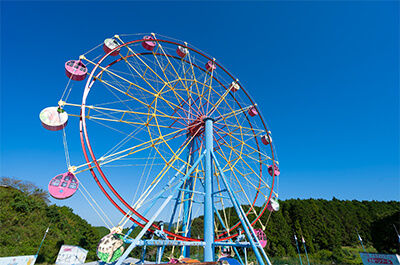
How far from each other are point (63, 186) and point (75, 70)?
200 inches

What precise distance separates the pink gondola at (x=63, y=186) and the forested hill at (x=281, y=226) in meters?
17.4

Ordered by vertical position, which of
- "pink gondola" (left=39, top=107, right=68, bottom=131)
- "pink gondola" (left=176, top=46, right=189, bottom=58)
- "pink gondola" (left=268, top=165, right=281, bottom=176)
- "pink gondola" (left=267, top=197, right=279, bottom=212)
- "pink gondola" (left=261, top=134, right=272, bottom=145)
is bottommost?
"pink gondola" (left=267, top=197, right=279, bottom=212)

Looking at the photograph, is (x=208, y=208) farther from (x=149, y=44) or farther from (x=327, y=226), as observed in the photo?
(x=327, y=226)

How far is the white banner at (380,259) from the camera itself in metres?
14.7

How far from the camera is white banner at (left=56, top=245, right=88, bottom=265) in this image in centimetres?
1778

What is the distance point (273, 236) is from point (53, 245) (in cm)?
3034

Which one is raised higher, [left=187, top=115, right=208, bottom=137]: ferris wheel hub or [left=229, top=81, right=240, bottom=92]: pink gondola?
[left=229, top=81, right=240, bottom=92]: pink gondola

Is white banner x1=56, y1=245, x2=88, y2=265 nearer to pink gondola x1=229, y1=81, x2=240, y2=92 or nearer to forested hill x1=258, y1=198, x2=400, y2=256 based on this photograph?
pink gondola x1=229, y1=81, x2=240, y2=92

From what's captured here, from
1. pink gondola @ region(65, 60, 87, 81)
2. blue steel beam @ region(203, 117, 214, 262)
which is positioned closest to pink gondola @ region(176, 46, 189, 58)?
blue steel beam @ region(203, 117, 214, 262)

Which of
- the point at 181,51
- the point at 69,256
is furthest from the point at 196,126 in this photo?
the point at 69,256

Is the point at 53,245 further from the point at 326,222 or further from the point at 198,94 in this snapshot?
the point at 326,222

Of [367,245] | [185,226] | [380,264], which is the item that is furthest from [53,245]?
[367,245]

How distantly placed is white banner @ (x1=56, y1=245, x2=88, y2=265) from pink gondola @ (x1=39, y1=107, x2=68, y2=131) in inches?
647

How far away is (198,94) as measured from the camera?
13.0m
